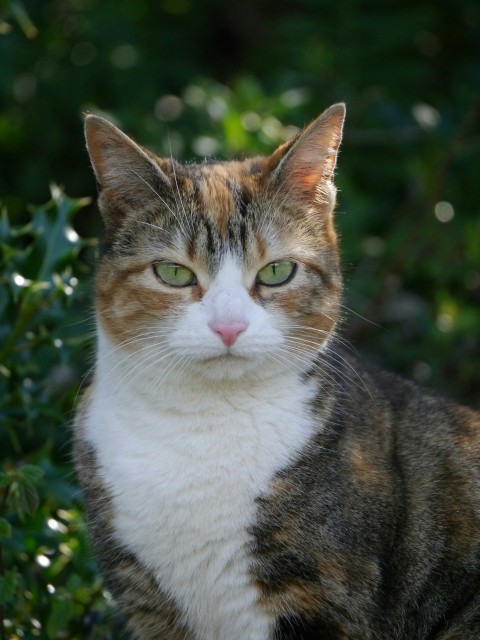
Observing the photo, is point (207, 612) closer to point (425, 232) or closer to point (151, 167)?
point (151, 167)

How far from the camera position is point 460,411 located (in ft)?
10.6

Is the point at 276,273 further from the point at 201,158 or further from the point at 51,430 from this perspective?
the point at 201,158

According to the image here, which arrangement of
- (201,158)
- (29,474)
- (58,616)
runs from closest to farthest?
(29,474) → (58,616) → (201,158)

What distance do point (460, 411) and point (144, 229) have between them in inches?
45.5

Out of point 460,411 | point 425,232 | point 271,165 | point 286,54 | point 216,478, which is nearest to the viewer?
point 216,478

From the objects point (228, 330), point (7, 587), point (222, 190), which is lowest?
point (7, 587)

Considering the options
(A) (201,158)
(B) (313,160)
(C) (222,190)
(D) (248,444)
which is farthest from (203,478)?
(A) (201,158)

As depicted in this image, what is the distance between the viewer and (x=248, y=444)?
277 centimetres

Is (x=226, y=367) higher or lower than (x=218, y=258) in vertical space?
lower

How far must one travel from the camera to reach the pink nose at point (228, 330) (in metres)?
2.60

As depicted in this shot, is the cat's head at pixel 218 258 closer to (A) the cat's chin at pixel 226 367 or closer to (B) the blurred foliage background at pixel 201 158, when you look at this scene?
(A) the cat's chin at pixel 226 367

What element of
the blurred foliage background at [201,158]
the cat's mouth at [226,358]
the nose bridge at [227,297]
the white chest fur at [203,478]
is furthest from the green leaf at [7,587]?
the nose bridge at [227,297]

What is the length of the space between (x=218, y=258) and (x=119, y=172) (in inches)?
15.1

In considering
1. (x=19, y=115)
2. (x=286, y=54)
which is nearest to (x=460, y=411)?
(x=286, y=54)
